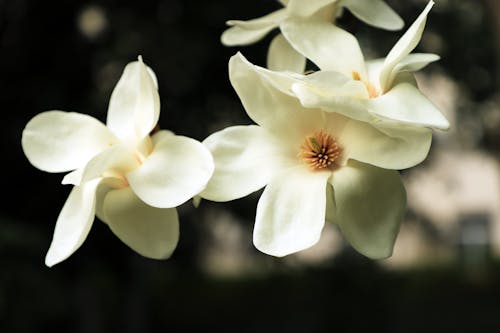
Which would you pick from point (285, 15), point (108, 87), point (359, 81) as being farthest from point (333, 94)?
point (108, 87)

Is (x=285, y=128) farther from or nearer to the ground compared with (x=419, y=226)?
farther from the ground

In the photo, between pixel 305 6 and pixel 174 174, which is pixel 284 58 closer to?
pixel 305 6

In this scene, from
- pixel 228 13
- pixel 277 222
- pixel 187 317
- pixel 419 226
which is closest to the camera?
pixel 277 222

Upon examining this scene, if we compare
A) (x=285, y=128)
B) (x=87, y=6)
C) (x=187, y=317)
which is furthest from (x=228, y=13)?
(x=187, y=317)

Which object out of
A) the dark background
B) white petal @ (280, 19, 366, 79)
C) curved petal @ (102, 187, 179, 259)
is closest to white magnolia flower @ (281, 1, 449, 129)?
white petal @ (280, 19, 366, 79)

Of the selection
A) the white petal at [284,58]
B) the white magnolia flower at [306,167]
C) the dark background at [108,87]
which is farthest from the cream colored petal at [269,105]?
the dark background at [108,87]

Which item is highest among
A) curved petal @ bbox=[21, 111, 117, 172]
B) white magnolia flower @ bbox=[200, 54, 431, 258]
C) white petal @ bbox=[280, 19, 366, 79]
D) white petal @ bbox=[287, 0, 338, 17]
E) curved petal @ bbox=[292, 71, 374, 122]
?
curved petal @ bbox=[292, 71, 374, 122]

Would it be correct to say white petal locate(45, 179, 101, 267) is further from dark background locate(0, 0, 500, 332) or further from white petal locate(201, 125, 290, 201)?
dark background locate(0, 0, 500, 332)

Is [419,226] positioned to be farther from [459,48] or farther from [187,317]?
[187,317]
